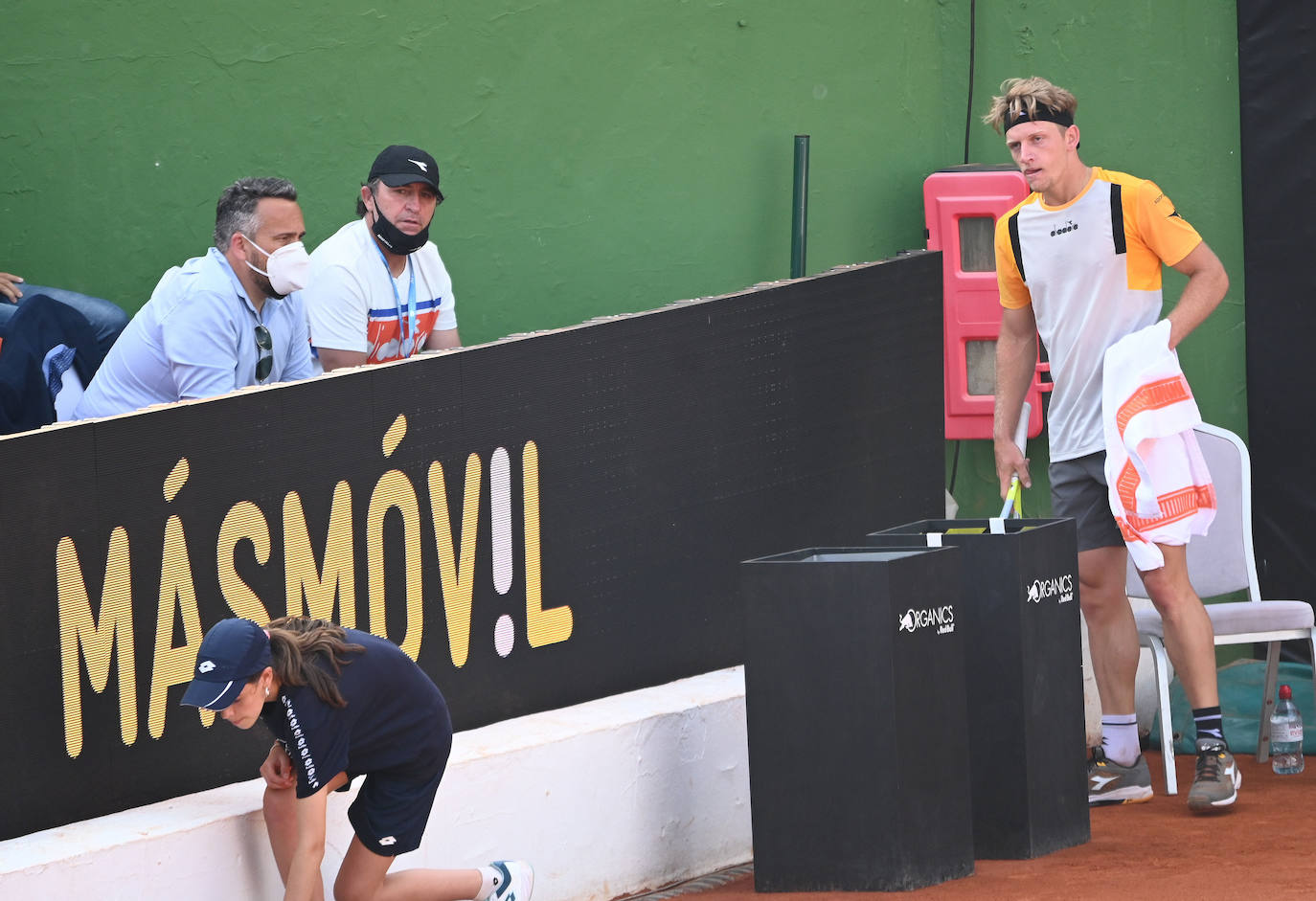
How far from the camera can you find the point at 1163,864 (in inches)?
203

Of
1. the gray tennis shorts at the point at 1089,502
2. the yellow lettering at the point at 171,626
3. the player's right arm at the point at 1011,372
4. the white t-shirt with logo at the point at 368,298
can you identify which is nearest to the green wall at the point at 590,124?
the white t-shirt with logo at the point at 368,298

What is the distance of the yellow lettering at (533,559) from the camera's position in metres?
5.39

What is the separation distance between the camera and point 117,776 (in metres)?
4.42

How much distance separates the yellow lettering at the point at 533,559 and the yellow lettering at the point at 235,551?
920 millimetres

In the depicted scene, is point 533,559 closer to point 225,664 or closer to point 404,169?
point 404,169

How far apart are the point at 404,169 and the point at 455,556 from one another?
1.32 metres

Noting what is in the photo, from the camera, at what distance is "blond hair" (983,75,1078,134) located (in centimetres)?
586

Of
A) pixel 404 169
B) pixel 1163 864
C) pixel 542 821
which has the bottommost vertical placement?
pixel 1163 864

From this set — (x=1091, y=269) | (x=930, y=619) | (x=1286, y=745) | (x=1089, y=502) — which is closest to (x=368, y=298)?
(x=930, y=619)

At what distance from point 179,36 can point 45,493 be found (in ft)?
8.68

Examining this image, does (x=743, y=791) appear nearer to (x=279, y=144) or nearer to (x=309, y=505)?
(x=309, y=505)

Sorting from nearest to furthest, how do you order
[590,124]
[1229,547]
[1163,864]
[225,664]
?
[225,664], [1163,864], [1229,547], [590,124]

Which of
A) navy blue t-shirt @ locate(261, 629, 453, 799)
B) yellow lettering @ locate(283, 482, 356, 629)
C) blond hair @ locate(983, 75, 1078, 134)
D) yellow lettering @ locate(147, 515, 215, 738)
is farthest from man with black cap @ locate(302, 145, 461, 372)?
blond hair @ locate(983, 75, 1078, 134)

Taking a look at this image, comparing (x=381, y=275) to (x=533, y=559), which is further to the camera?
(x=381, y=275)
